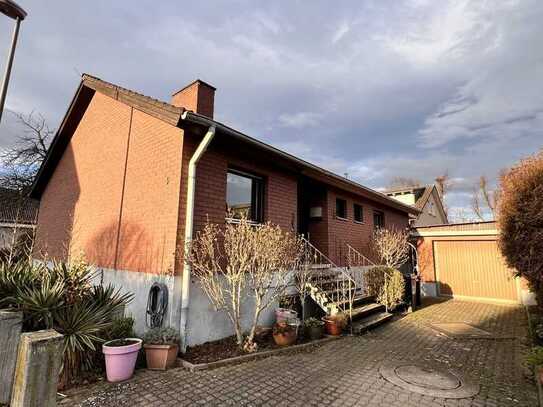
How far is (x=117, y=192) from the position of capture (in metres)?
8.12

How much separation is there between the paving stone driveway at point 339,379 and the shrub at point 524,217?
5.90 ft

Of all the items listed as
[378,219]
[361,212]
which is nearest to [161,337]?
[361,212]

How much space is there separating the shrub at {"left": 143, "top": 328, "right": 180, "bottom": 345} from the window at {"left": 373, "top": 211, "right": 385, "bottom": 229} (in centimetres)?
1043

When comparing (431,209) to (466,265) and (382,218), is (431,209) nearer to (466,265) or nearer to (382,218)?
(466,265)

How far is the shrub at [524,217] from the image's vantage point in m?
5.26

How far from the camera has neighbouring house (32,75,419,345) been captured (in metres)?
5.94

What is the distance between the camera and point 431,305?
1158 centimetres

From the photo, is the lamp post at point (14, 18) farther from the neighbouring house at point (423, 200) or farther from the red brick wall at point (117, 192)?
the neighbouring house at point (423, 200)

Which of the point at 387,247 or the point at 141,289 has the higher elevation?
the point at 387,247

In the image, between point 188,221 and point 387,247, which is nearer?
point 188,221

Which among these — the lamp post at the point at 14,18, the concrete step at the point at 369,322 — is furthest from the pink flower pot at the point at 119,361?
the concrete step at the point at 369,322

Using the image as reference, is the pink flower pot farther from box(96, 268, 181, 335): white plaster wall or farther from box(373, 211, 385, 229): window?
box(373, 211, 385, 229): window

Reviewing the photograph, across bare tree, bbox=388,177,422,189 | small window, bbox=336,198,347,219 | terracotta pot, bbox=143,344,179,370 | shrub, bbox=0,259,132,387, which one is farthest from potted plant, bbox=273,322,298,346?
bare tree, bbox=388,177,422,189

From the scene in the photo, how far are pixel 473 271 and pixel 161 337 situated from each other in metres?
13.4
